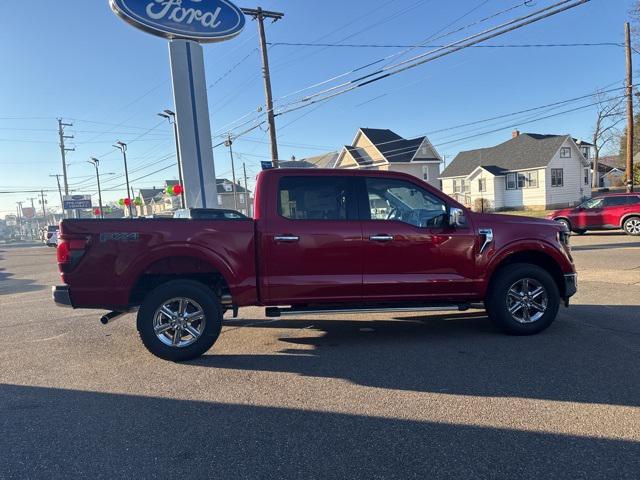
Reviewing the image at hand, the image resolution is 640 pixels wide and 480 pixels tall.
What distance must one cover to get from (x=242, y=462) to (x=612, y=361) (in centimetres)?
374

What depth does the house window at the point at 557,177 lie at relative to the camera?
36797mm

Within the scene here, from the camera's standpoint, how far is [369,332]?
19.1 feet

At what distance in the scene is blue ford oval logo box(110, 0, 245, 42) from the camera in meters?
11.3

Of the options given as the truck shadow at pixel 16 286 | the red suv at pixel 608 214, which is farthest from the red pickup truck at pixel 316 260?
the red suv at pixel 608 214

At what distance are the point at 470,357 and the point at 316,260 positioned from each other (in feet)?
6.37

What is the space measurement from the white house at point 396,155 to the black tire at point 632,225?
79.2 feet

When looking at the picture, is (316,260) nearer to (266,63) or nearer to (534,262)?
(534,262)

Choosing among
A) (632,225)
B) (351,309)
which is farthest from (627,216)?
(351,309)

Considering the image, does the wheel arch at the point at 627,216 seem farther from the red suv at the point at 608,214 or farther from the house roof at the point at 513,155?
the house roof at the point at 513,155

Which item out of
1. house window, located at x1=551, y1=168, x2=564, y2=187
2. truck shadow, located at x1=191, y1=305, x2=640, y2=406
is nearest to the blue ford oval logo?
truck shadow, located at x1=191, y1=305, x2=640, y2=406

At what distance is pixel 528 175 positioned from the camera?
37.7 meters

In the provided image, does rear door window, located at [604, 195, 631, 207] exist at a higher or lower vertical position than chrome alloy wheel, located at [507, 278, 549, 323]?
higher

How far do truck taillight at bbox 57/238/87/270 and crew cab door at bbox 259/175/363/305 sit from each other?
1.91m

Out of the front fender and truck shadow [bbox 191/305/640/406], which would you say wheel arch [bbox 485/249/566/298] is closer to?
the front fender
